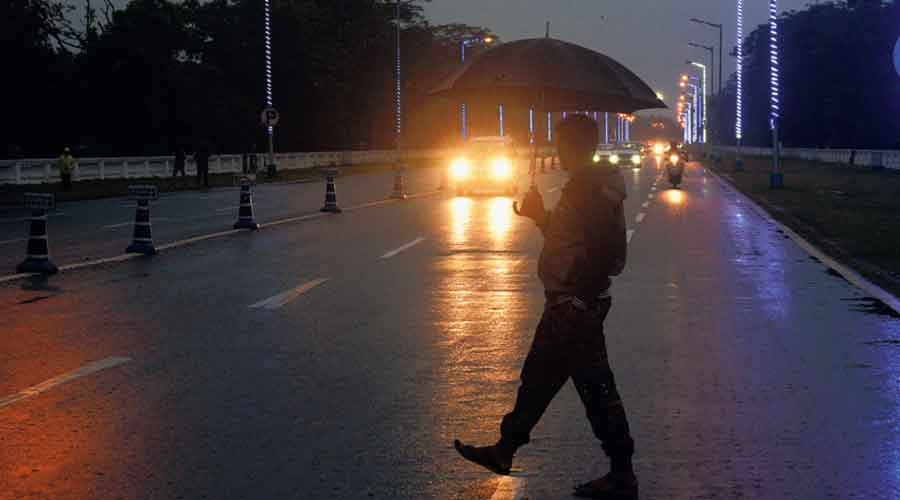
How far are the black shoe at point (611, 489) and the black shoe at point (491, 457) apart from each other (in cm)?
39

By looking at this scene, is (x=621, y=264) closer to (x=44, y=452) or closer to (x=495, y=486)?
(x=495, y=486)

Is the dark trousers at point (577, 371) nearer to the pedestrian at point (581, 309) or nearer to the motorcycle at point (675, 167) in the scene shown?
the pedestrian at point (581, 309)

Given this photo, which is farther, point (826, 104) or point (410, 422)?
point (826, 104)

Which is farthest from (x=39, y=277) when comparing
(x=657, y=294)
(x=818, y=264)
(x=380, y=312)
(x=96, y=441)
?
(x=818, y=264)

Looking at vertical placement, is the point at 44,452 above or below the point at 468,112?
below

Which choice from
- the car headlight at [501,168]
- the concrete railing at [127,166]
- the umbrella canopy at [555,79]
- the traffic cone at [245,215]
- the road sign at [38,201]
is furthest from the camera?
the concrete railing at [127,166]

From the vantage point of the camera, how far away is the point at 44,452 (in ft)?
22.5

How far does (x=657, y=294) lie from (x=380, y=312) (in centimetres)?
347

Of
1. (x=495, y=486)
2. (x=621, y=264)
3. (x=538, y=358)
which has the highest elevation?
(x=621, y=264)

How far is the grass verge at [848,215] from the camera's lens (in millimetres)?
18406

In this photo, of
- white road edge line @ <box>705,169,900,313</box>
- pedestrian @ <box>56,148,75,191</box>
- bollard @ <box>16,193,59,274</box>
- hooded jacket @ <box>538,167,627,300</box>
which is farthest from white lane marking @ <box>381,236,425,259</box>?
pedestrian @ <box>56,148,75,191</box>

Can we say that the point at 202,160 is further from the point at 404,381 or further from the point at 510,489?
the point at 510,489

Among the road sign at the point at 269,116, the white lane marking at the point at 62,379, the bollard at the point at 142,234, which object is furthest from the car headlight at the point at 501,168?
the white lane marking at the point at 62,379

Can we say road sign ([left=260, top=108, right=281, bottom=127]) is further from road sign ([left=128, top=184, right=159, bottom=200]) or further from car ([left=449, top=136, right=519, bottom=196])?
road sign ([left=128, top=184, right=159, bottom=200])
